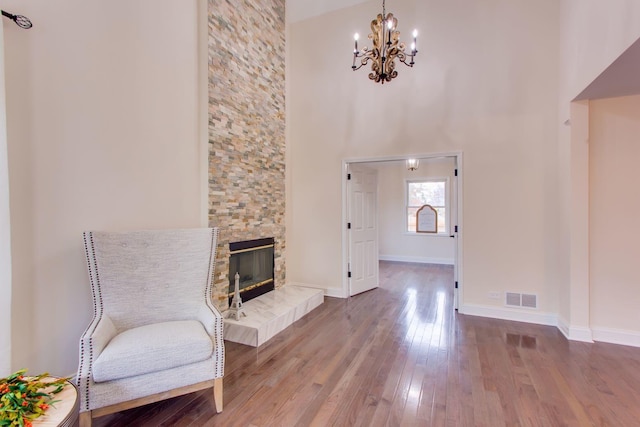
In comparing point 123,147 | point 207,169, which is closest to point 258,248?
point 207,169

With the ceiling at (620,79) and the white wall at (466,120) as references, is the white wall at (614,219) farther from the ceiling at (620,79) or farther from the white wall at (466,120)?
the white wall at (466,120)

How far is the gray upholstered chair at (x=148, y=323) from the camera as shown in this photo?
1.71 metres

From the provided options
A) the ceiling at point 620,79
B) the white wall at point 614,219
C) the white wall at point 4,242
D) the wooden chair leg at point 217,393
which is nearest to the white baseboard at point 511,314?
the white wall at point 614,219

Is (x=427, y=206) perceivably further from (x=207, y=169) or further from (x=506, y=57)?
(x=207, y=169)

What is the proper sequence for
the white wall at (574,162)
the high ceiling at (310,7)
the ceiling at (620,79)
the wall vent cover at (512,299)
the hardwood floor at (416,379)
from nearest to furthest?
the hardwood floor at (416,379), the ceiling at (620,79), the white wall at (574,162), the wall vent cover at (512,299), the high ceiling at (310,7)

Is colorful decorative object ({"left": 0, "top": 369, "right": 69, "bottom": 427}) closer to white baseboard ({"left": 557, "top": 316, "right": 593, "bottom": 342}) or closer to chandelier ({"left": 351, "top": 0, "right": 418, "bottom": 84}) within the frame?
chandelier ({"left": 351, "top": 0, "right": 418, "bottom": 84})

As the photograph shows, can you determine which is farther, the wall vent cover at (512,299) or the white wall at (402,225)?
the white wall at (402,225)

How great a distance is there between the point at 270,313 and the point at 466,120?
11.2 ft

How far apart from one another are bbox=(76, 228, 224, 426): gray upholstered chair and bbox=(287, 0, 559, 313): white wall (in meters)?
2.51

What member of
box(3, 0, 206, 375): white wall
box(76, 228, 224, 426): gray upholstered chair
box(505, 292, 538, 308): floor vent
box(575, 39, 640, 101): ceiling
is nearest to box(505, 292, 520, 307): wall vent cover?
box(505, 292, 538, 308): floor vent

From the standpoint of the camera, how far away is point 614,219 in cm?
299

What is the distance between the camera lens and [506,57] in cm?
361

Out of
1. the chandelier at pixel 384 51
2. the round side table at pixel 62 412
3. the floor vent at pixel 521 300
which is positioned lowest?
the floor vent at pixel 521 300

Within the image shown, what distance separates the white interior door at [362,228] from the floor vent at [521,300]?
198cm
